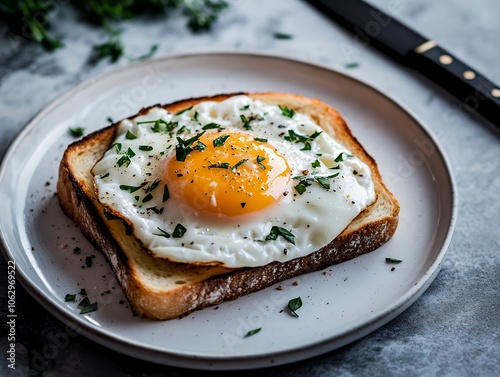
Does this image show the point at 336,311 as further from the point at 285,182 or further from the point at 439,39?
the point at 439,39

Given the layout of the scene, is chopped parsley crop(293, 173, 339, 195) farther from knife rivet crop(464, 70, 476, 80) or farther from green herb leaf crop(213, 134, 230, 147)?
knife rivet crop(464, 70, 476, 80)

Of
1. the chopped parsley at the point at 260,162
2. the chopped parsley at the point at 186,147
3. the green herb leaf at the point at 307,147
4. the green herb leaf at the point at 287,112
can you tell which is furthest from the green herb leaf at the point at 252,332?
the green herb leaf at the point at 287,112

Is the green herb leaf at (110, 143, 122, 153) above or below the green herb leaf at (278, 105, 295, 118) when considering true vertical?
below

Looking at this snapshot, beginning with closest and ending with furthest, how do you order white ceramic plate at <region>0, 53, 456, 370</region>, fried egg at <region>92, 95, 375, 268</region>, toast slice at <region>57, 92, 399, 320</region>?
white ceramic plate at <region>0, 53, 456, 370</region> < toast slice at <region>57, 92, 399, 320</region> < fried egg at <region>92, 95, 375, 268</region>

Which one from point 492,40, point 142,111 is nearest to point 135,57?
point 142,111

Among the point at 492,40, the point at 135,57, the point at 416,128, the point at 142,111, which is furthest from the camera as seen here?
the point at 492,40

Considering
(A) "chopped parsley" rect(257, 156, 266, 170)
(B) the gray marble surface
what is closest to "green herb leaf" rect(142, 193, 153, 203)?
(A) "chopped parsley" rect(257, 156, 266, 170)

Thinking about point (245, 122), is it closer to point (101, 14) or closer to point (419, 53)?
point (419, 53)
